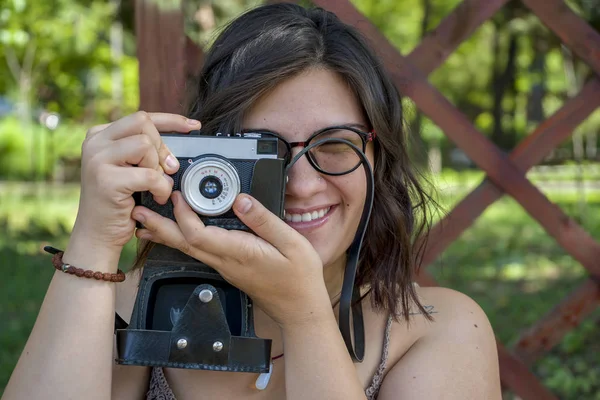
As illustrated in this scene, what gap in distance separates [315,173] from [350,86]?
0.84 ft

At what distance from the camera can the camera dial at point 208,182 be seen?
4.36ft

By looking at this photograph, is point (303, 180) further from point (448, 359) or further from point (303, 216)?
point (448, 359)

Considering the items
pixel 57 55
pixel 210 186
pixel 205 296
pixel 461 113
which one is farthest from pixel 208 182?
pixel 57 55

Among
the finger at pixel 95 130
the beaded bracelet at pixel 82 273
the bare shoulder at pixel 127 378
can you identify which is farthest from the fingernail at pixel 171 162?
the bare shoulder at pixel 127 378

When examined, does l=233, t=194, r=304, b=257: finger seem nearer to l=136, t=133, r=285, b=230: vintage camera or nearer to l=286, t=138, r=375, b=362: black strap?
l=136, t=133, r=285, b=230: vintage camera

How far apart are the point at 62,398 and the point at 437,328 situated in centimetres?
82

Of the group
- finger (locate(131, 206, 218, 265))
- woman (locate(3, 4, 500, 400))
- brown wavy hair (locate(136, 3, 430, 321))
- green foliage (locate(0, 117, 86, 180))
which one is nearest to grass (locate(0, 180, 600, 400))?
brown wavy hair (locate(136, 3, 430, 321))

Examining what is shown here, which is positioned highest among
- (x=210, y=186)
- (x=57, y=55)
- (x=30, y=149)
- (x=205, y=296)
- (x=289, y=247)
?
(x=57, y=55)

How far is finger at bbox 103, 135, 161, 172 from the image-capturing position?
51.4 inches

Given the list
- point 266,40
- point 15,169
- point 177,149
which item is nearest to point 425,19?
point 266,40

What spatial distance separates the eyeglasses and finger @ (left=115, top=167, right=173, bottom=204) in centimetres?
28

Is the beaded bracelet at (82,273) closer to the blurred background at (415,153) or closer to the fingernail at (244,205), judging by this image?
the fingernail at (244,205)

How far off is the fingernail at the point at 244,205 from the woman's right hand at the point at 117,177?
137mm

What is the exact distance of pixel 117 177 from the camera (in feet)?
4.30
